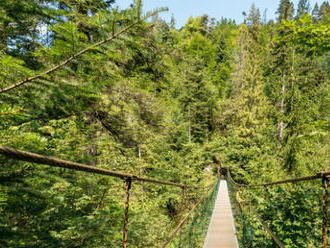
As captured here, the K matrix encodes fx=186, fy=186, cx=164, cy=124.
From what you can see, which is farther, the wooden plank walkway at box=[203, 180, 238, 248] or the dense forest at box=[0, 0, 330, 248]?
the wooden plank walkway at box=[203, 180, 238, 248]

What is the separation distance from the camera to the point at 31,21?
164 cm

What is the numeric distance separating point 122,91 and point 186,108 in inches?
710

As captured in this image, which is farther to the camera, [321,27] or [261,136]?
[261,136]

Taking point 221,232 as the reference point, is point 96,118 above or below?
above

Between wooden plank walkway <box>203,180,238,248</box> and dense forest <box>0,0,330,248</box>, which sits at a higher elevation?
dense forest <box>0,0,330,248</box>

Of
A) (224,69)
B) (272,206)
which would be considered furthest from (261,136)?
(224,69)

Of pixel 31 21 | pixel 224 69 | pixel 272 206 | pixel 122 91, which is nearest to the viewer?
pixel 31 21

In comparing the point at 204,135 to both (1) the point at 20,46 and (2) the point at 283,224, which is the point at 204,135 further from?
(1) the point at 20,46

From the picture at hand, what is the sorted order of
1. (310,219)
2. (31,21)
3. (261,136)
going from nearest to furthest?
(31,21), (310,219), (261,136)

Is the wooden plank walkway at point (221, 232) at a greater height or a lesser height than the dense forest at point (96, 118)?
lesser

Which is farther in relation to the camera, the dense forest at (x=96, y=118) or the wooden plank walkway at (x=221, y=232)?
the wooden plank walkway at (x=221, y=232)

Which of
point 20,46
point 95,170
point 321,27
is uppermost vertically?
point 321,27

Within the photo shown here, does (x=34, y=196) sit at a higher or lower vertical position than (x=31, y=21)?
lower

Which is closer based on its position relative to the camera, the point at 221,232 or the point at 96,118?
the point at 96,118
